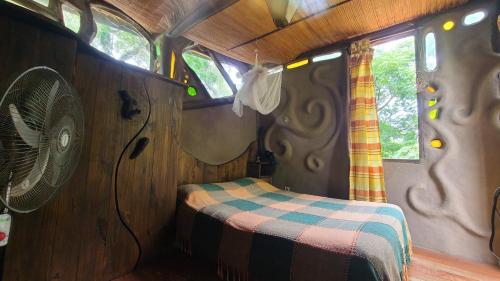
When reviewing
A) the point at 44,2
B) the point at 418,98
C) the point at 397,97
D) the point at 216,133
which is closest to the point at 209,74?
the point at 216,133

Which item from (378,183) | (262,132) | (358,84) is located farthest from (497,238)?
(262,132)

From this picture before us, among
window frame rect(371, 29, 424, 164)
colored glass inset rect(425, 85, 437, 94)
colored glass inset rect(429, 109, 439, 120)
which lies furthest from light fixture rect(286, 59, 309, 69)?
colored glass inset rect(429, 109, 439, 120)

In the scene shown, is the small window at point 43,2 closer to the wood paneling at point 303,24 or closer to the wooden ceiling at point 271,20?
the wooden ceiling at point 271,20

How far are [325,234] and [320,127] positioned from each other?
1.78 metres

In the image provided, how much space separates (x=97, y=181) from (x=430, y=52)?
326 centimetres

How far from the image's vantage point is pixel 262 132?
320cm

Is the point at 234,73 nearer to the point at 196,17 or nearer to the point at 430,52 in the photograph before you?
the point at 196,17

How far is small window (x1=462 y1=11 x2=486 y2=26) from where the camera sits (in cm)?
192

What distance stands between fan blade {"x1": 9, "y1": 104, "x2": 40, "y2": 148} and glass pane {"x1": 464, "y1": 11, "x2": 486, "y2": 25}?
329 cm

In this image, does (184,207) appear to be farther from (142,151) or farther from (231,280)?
(231,280)

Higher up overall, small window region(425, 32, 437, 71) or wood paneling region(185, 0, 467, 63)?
wood paneling region(185, 0, 467, 63)

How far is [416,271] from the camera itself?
1.68 meters

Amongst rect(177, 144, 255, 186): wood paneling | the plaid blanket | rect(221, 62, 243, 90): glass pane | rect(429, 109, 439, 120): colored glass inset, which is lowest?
the plaid blanket

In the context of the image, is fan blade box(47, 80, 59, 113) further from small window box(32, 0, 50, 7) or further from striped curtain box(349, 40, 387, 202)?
striped curtain box(349, 40, 387, 202)
